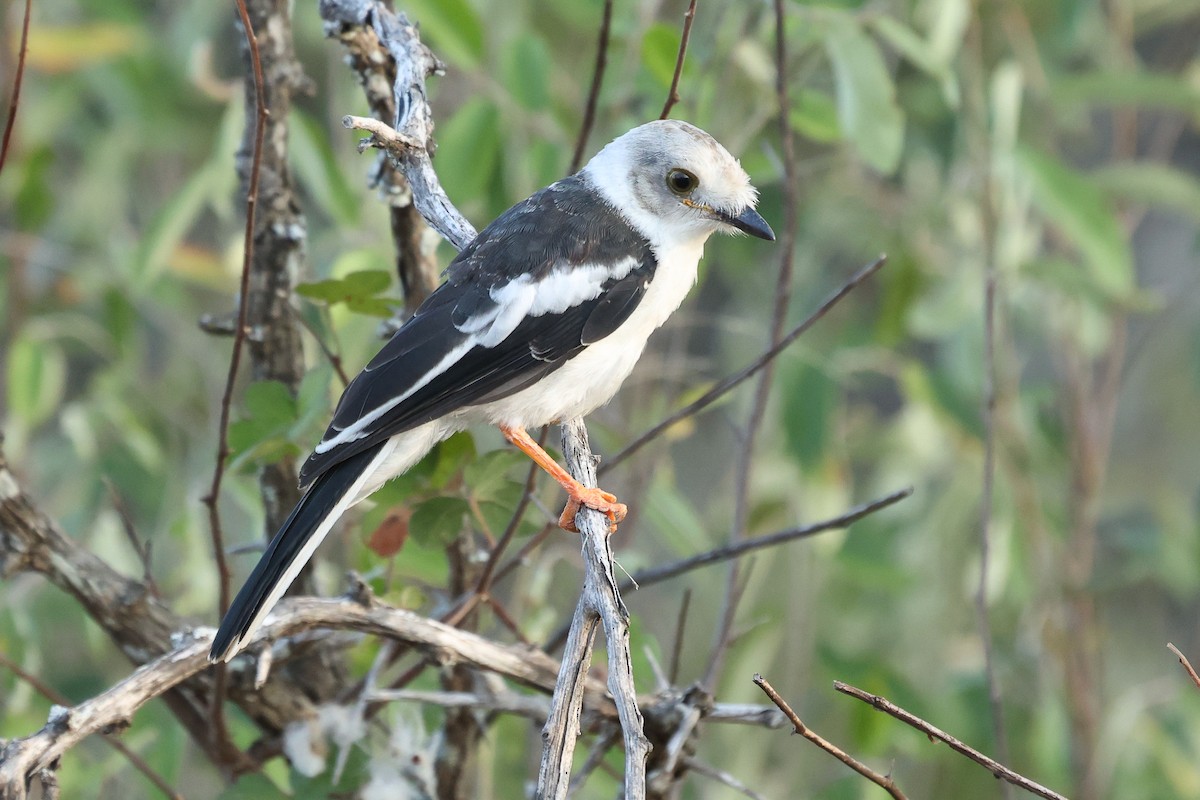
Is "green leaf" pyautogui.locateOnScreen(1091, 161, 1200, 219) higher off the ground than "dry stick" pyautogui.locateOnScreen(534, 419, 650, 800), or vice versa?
"green leaf" pyautogui.locateOnScreen(1091, 161, 1200, 219)

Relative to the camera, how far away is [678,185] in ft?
8.52

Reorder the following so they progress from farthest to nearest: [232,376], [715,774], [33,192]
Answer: [33,192]
[715,774]
[232,376]

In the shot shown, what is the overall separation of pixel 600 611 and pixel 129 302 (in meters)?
2.80

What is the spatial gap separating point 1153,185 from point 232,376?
110 inches

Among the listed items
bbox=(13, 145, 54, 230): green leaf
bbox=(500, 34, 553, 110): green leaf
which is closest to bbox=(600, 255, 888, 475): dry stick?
bbox=(500, 34, 553, 110): green leaf

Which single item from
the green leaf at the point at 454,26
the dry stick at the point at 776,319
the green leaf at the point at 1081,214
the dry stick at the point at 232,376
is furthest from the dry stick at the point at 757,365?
the green leaf at the point at 1081,214

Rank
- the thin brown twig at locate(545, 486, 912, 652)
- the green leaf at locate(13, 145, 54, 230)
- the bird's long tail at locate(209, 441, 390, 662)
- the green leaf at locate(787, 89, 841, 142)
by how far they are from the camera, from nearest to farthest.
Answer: the bird's long tail at locate(209, 441, 390, 662) → the thin brown twig at locate(545, 486, 912, 652) → the green leaf at locate(787, 89, 841, 142) → the green leaf at locate(13, 145, 54, 230)

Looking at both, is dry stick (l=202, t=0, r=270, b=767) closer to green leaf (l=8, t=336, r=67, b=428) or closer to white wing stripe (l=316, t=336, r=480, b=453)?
white wing stripe (l=316, t=336, r=480, b=453)

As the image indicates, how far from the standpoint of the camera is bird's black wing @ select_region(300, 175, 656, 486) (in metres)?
2.22

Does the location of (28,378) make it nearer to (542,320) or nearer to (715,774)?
(542,320)

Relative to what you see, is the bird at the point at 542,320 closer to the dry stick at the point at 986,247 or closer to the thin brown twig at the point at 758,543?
the thin brown twig at the point at 758,543

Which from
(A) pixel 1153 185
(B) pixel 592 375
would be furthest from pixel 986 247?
(B) pixel 592 375

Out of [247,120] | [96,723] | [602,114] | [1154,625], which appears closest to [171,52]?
[602,114]

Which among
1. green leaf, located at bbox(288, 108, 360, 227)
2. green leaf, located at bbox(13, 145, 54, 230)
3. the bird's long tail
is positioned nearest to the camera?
the bird's long tail
